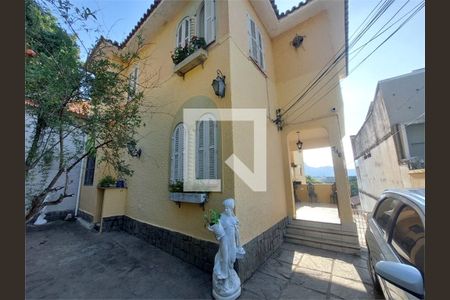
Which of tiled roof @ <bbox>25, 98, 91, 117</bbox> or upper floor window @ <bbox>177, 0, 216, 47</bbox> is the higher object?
upper floor window @ <bbox>177, 0, 216, 47</bbox>

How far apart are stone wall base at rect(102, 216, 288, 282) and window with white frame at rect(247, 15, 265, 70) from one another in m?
4.83

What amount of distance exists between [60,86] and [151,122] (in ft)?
12.5

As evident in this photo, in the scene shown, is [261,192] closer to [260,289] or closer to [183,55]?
[260,289]

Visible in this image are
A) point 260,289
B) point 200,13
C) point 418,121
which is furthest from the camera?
point 418,121

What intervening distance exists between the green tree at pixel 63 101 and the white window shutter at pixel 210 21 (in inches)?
98.5

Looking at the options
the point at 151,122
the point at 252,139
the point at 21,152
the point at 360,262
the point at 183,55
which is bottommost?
the point at 360,262

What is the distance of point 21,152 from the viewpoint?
1189 millimetres

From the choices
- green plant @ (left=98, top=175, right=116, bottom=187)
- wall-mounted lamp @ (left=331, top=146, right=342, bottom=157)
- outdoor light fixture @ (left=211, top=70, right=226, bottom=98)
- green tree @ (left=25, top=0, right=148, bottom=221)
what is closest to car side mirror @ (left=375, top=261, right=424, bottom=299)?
green tree @ (left=25, top=0, right=148, bottom=221)

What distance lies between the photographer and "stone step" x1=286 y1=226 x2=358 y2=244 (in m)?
4.74

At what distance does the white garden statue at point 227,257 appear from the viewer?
287cm

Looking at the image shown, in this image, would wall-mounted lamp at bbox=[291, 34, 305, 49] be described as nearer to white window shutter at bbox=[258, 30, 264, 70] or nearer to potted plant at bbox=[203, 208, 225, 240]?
white window shutter at bbox=[258, 30, 264, 70]

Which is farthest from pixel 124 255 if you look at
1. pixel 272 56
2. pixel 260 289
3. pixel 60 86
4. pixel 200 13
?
pixel 272 56

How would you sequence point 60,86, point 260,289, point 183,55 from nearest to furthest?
point 60,86 < point 260,289 < point 183,55

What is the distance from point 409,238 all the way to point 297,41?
665 centimetres
